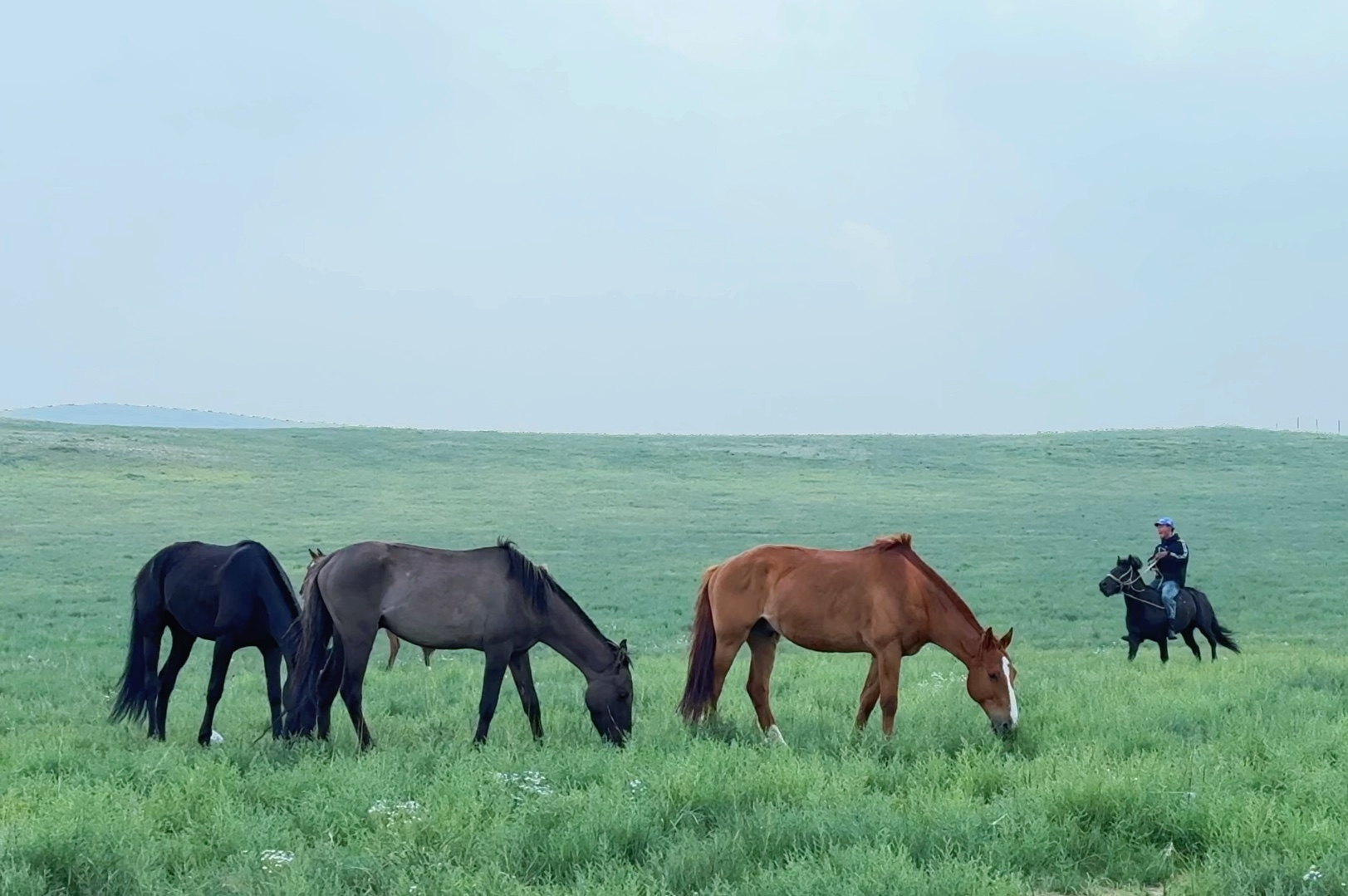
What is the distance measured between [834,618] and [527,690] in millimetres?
2490

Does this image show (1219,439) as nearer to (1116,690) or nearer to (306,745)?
(1116,690)

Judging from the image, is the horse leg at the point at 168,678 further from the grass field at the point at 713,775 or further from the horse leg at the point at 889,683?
the horse leg at the point at 889,683

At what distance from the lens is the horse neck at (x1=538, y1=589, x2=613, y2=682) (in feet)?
30.8

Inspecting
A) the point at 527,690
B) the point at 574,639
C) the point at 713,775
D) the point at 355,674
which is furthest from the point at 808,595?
the point at 355,674

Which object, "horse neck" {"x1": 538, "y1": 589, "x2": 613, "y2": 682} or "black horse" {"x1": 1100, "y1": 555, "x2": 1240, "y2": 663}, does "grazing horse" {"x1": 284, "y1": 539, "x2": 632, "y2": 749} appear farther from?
"black horse" {"x1": 1100, "y1": 555, "x2": 1240, "y2": 663}

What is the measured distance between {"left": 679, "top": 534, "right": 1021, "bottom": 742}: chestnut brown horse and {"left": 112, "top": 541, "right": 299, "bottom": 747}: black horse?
133 inches

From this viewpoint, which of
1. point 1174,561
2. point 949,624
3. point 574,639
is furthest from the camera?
point 1174,561

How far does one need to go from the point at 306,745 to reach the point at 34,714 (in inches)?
155

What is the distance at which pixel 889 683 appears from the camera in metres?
9.09

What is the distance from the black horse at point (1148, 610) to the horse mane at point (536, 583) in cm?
923

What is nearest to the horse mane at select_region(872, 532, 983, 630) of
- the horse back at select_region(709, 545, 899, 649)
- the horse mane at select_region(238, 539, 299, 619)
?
the horse back at select_region(709, 545, 899, 649)

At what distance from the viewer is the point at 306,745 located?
8.46 metres

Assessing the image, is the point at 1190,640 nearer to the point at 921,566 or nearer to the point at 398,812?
the point at 921,566

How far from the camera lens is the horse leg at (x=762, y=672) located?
31.2 ft
